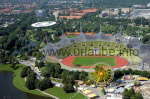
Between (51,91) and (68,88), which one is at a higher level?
(68,88)

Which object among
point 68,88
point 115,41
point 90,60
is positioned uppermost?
point 115,41

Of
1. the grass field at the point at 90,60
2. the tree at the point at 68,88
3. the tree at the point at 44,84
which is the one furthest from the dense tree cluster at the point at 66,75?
the grass field at the point at 90,60

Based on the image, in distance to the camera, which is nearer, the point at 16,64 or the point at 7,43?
the point at 16,64

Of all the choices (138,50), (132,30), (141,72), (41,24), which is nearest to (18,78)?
(141,72)

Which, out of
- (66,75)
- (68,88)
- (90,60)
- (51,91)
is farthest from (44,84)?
(90,60)

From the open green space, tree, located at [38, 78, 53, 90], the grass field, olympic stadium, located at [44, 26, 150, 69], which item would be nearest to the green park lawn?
the open green space

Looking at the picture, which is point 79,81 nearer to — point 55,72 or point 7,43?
point 55,72

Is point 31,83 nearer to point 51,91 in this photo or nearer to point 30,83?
point 30,83

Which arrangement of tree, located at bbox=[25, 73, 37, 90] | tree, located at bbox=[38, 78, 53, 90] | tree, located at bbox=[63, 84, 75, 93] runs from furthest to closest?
tree, located at bbox=[25, 73, 37, 90]
tree, located at bbox=[38, 78, 53, 90]
tree, located at bbox=[63, 84, 75, 93]

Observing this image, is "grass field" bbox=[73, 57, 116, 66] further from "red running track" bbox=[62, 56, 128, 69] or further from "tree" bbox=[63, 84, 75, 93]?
"tree" bbox=[63, 84, 75, 93]
